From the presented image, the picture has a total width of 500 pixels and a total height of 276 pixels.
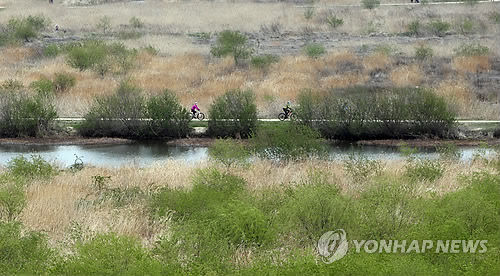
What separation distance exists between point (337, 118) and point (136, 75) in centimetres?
1424

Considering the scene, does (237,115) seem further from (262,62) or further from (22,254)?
(22,254)

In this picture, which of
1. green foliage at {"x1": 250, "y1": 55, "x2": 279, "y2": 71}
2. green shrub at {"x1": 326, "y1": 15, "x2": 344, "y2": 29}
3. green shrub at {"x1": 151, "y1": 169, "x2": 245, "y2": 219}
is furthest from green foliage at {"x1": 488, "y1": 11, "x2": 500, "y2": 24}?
green shrub at {"x1": 151, "y1": 169, "x2": 245, "y2": 219}

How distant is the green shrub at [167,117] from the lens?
3512 cm

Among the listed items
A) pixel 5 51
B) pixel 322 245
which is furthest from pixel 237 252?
pixel 5 51

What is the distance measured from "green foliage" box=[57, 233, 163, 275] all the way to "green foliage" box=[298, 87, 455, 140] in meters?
24.4

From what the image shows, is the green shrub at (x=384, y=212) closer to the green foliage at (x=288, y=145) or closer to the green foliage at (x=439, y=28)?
the green foliage at (x=288, y=145)

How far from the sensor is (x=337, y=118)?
3484cm

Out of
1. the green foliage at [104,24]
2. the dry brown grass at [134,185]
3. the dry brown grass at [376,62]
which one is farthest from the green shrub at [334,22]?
the dry brown grass at [134,185]

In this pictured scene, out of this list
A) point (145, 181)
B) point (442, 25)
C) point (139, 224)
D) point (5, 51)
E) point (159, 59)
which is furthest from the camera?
point (442, 25)

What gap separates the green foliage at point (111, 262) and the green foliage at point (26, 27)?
168 feet

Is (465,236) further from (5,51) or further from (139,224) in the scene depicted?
(5,51)

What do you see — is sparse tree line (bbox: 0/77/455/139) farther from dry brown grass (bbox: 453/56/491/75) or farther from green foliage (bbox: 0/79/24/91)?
dry brown grass (bbox: 453/56/491/75)

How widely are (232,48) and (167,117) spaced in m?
15.5

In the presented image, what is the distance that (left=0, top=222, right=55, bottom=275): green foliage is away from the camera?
35.3ft
